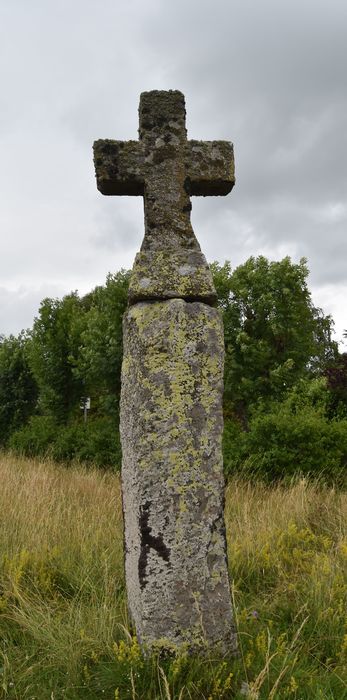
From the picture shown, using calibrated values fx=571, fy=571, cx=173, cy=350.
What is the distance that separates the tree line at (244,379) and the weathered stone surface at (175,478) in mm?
5767

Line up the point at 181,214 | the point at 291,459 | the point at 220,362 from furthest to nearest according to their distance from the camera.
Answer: the point at 291,459 → the point at 181,214 → the point at 220,362

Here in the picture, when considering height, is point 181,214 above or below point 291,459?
above

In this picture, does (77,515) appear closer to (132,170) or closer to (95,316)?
(132,170)

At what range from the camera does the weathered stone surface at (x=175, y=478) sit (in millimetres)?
2896

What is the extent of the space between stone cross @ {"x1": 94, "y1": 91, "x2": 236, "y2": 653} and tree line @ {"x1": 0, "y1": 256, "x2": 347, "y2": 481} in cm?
577

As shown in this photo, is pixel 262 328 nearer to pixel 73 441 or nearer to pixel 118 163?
pixel 73 441

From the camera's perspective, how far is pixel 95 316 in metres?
Result: 13.4

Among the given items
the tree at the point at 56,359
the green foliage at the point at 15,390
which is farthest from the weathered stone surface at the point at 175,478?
the green foliage at the point at 15,390

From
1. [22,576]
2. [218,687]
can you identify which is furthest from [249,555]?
[218,687]

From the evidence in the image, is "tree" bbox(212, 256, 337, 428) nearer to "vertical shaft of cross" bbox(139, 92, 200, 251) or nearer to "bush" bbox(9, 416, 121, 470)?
"bush" bbox(9, 416, 121, 470)

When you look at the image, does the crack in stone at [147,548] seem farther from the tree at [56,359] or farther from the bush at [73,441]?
the tree at [56,359]

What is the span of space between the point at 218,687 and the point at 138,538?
0.77 m

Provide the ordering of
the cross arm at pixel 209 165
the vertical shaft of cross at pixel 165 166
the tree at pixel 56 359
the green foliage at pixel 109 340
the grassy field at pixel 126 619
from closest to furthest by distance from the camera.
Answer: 1. the grassy field at pixel 126 619
2. the vertical shaft of cross at pixel 165 166
3. the cross arm at pixel 209 165
4. the green foliage at pixel 109 340
5. the tree at pixel 56 359

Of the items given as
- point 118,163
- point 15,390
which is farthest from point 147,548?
point 15,390
